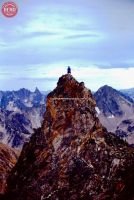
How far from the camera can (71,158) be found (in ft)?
265

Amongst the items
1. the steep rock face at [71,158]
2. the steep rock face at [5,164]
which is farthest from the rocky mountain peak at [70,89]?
the steep rock face at [5,164]

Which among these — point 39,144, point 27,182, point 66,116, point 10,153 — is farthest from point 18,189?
point 10,153

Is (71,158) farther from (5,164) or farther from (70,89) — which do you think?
(5,164)

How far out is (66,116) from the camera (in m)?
84.4

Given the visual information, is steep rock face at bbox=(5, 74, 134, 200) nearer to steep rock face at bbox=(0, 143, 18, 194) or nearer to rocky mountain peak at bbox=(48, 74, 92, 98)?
rocky mountain peak at bbox=(48, 74, 92, 98)

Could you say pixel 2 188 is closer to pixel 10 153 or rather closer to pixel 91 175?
pixel 91 175

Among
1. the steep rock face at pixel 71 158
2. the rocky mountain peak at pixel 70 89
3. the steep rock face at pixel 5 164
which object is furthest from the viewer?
the steep rock face at pixel 5 164

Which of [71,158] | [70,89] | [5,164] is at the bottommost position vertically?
[5,164]

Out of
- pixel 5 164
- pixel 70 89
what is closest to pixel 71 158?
pixel 70 89

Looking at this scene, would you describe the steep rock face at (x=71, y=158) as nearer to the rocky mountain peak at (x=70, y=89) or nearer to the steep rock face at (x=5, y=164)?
the rocky mountain peak at (x=70, y=89)

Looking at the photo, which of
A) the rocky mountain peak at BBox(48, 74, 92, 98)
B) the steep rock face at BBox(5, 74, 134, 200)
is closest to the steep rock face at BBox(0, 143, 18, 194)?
the steep rock face at BBox(5, 74, 134, 200)

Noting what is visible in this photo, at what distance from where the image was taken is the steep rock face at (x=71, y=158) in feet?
254

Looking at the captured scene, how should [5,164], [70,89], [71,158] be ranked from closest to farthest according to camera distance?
[71,158], [70,89], [5,164]

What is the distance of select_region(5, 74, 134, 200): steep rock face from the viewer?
3051 inches
